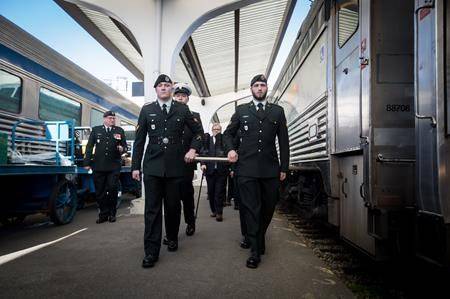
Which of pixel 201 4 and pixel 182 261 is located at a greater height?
pixel 201 4

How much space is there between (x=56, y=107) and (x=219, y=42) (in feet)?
21.5

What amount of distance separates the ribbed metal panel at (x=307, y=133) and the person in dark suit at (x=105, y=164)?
3002 mm

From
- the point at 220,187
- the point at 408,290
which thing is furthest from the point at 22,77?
the point at 408,290

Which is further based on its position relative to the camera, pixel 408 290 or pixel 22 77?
pixel 22 77

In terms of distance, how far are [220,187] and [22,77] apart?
392cm

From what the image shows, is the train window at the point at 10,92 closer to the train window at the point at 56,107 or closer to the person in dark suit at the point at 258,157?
the train window at the point at 56,107

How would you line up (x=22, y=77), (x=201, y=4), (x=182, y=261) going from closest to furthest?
(x=182, y=261) → (x=22, y=77) → (x=201, y=4)

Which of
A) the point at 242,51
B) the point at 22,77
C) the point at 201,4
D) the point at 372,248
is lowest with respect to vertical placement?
the point at 372,248

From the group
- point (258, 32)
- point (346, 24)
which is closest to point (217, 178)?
point (346, 24)

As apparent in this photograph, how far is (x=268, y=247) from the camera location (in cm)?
402

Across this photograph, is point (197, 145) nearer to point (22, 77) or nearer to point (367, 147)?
point (367, 147)

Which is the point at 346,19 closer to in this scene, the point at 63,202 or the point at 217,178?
the point at 217,178

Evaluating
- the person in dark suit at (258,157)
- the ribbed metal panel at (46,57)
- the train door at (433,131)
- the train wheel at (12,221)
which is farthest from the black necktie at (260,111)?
the ribbed metal panel at (46,57)

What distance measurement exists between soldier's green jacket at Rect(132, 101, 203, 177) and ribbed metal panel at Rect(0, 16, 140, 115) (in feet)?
12.1
